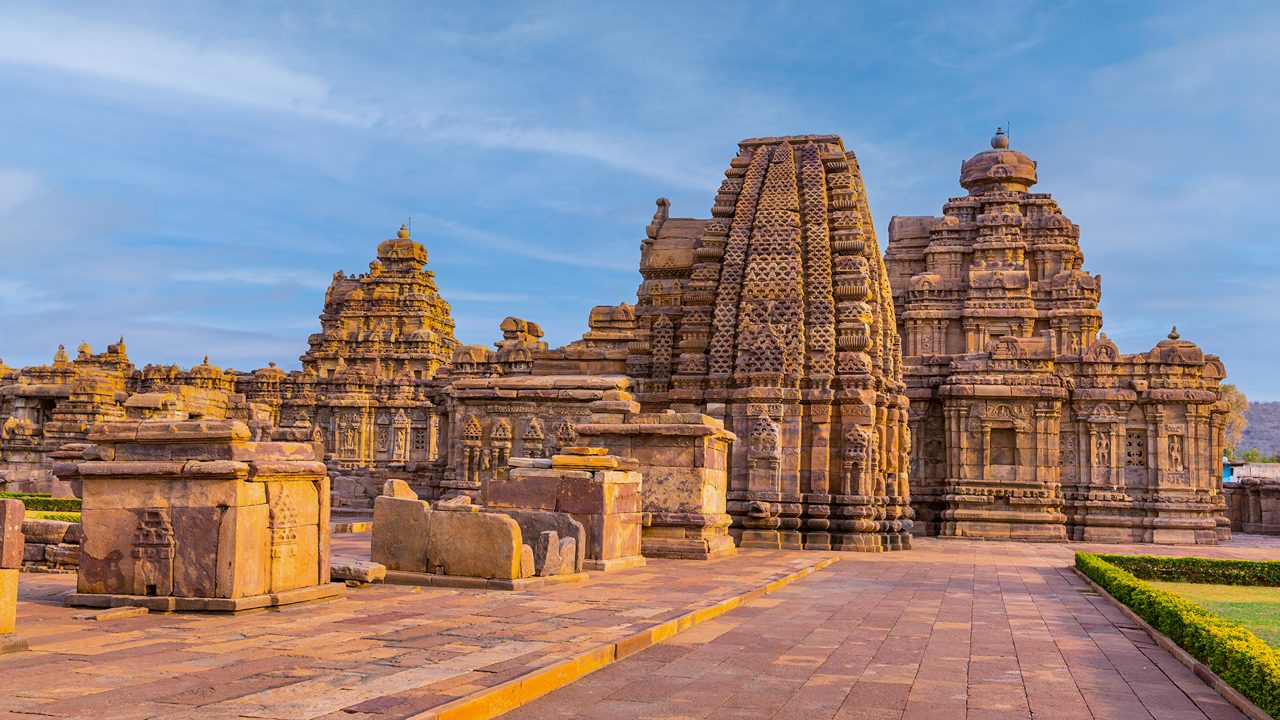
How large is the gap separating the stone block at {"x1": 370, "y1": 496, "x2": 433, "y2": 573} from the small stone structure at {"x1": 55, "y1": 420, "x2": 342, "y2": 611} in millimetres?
2156

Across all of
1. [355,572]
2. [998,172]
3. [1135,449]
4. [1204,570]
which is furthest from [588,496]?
[998,172]

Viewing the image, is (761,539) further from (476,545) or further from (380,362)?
(380,362)

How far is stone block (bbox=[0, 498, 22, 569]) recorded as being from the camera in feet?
22.9

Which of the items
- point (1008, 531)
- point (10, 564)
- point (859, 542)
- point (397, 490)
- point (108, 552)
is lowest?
point (1008, 531)

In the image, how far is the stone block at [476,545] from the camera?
11000mm

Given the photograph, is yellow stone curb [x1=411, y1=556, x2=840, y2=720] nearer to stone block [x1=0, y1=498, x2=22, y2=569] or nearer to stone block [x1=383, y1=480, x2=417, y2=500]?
stone block [x1=0, y1=498, x2=22, y2=569]

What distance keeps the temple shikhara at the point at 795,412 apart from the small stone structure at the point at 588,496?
4cm

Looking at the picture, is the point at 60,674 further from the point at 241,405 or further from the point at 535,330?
the point at 241,405

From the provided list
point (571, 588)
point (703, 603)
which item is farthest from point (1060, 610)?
point (571, 588)

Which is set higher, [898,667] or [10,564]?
[10,564]

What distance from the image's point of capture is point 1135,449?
28734mm

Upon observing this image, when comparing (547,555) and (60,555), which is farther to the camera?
(60,555)

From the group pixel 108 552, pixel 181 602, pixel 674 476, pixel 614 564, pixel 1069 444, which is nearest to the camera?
pixel 181 602

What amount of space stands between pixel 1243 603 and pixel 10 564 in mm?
13474
